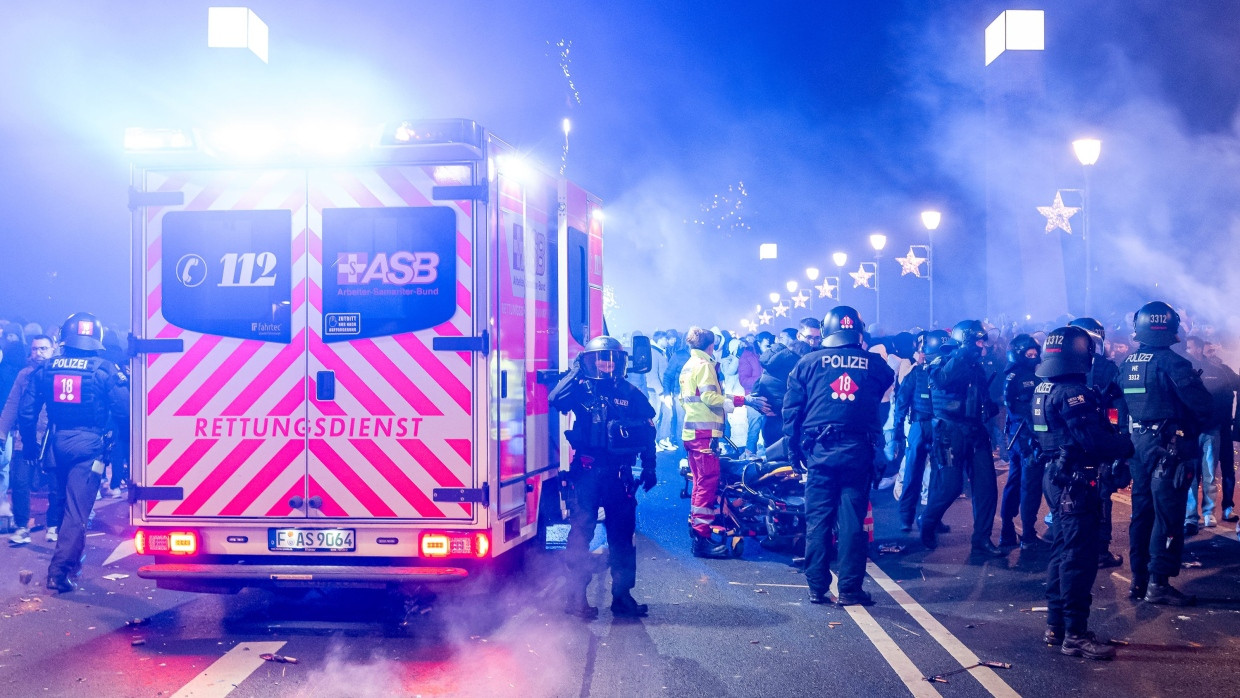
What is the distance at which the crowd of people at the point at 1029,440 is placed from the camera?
6.31 m

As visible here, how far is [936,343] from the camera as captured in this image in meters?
10.3

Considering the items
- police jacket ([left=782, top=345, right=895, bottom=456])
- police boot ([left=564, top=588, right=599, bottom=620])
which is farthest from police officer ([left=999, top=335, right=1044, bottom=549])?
police boot ([left=564, top=588, right=599, bottom=620])

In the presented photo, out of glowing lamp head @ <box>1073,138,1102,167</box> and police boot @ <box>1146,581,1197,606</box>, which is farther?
glowing lamp head @ <box>1073,138,1102,167</box>

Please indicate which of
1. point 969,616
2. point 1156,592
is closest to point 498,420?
point 969,616

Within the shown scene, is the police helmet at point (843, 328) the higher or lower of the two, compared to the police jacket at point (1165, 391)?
higher

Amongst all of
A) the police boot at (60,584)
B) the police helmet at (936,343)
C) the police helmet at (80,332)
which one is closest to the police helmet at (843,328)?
the police helmet at (936,343)

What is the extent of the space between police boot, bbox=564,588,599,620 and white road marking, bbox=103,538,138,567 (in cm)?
423

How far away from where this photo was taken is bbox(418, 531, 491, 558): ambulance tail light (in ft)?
Answer: 20.1

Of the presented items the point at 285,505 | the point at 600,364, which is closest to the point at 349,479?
the point at 285,505

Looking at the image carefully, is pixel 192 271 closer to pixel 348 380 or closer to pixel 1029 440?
pixel 348 380

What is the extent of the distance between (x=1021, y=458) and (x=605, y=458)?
4530 millimetres

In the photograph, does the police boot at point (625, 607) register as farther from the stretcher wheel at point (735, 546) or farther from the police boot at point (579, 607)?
the stretcher wheel at point (735, 546)

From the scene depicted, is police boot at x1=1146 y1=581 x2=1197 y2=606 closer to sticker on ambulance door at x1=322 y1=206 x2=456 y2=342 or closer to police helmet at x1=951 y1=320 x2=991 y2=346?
police helmet at x1=951 y1=320 x2=991 y2=346

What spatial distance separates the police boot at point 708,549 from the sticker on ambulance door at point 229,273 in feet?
14.5
